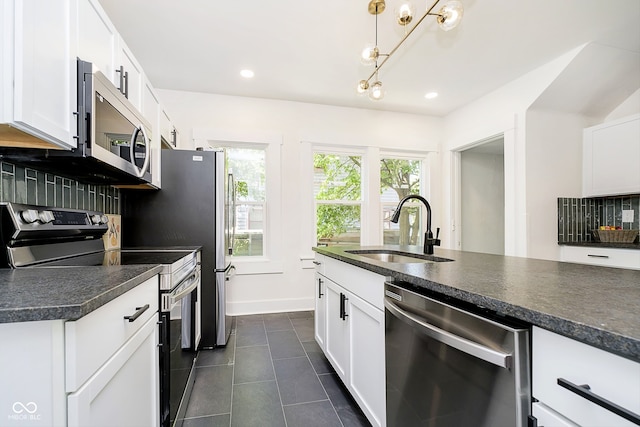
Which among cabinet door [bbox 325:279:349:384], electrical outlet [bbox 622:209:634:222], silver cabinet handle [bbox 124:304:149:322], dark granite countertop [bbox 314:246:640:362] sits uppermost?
electrical outlet [bbox 622:209:634:222]

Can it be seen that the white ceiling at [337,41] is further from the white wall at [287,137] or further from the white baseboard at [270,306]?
the white baseboard at [270,306]

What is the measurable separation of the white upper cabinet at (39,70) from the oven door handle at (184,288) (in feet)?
2.48

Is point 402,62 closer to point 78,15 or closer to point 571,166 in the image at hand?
point 571,166

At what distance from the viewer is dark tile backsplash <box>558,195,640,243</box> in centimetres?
315

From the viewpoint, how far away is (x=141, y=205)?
7.77 ft

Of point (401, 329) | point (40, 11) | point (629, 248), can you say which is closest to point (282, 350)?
point (401, 329)

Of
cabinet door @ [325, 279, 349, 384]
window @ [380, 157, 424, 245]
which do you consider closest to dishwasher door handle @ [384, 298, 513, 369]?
cabinet door @ [325, 279, 349, 384]

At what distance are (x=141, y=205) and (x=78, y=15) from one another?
55.6 inches

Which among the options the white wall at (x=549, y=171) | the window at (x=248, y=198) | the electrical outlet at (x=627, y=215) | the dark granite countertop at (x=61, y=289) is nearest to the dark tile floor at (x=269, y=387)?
the dark granite countertop at (x=61, y=289)

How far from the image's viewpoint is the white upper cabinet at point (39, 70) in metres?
0.91

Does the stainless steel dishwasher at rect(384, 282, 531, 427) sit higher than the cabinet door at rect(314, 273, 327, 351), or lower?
higher

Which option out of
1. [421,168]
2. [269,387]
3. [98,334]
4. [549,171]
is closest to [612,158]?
[549,171]

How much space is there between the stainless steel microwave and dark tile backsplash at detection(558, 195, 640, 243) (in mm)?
3902

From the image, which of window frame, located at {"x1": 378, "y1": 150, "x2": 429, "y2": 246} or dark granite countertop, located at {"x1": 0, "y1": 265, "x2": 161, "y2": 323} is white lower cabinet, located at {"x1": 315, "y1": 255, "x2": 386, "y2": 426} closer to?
dark granite countertop, located at {"x1": 0, "y1": 265, "x2": 161, "y2": 323}
